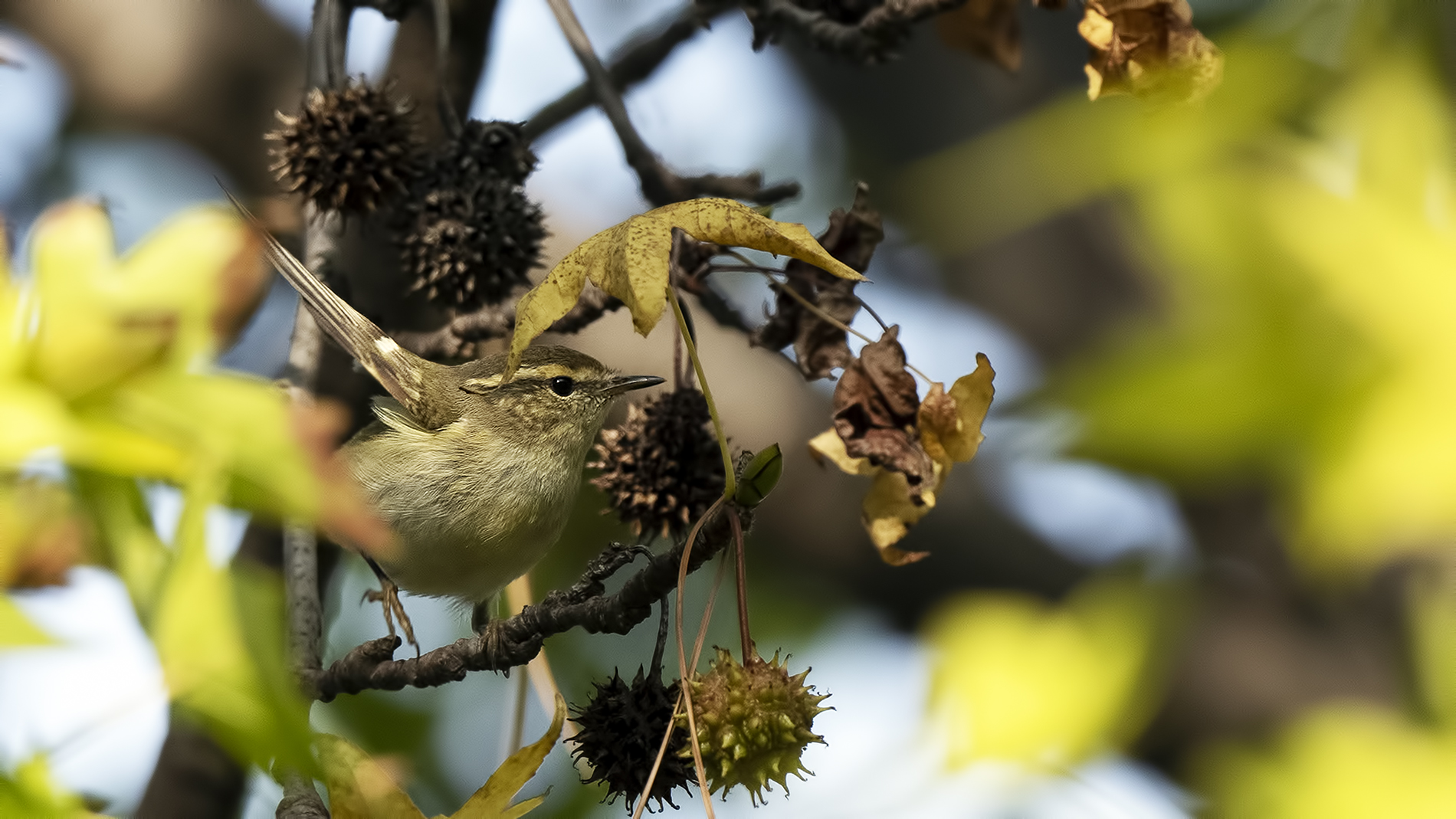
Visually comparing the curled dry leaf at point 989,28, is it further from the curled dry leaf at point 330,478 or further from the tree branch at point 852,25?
the curled dry leaf at point 330,478

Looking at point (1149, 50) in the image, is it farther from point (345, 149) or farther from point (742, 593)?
point (345, 149)

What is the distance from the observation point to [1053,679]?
2236 millimetres

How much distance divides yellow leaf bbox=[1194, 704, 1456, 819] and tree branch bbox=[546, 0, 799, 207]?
1.30 meters

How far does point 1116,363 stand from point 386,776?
3.58 feet

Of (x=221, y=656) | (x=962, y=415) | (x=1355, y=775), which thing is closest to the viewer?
(x=221, y=656)

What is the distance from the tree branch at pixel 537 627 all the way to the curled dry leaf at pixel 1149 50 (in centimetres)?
103

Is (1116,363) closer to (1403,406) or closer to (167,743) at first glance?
(1403,406)

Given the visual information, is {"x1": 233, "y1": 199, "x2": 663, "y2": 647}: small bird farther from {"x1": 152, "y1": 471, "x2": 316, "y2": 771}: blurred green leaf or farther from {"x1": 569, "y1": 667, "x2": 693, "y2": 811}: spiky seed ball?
{"x1": 152, "y1": 471, "x2": 316, "y2": 771}: blurred green leaf

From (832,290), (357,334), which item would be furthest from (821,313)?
(357,334)

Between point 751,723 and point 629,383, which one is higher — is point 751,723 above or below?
below

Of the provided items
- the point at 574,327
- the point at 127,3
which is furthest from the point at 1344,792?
the point at 127,3

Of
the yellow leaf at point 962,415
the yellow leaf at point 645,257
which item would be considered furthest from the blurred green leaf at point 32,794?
the yellow leaf at point 962,415

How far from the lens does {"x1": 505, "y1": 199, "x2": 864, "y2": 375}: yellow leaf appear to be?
1.32 meters

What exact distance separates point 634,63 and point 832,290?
911mm
